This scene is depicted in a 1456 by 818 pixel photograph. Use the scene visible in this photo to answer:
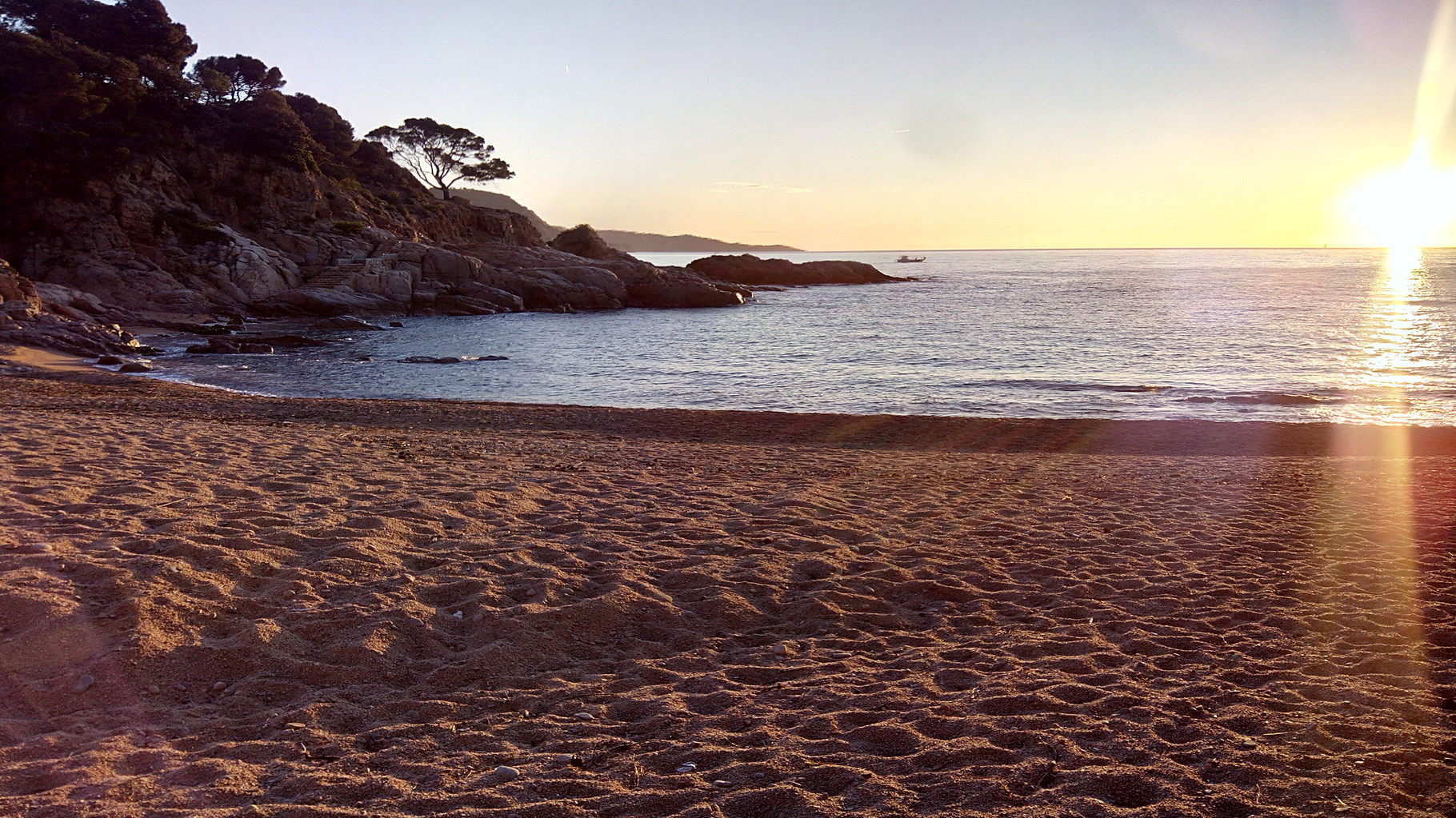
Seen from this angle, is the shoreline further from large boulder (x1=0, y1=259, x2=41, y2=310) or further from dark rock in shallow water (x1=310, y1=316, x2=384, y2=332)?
dark rock in shallow water (x1=310, y1=316, x2=384, y2=332)

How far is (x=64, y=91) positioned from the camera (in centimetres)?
3953

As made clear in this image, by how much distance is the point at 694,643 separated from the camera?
514cm

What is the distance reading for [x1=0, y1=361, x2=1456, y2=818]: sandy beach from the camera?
3.47 meters

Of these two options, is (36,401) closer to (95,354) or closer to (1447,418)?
(95,354)

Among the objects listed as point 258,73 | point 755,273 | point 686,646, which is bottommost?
point 686,646

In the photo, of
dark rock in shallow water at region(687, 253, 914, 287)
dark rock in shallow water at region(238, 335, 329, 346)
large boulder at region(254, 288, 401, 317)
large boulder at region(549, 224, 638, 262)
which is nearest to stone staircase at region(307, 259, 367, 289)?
large boulder at region(254, 288, 401, 317)

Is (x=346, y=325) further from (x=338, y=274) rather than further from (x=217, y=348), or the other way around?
(x=217, y=348)

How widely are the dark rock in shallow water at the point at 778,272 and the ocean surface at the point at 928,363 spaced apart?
3813 cm

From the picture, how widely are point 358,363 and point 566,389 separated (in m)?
Answer: 8.13

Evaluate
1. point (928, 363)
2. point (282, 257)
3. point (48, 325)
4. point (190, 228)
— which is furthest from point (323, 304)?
point (928, 363)

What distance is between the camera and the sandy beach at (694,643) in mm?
3469

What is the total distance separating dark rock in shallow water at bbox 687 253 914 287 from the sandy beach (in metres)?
78.6

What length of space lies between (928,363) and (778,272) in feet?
214

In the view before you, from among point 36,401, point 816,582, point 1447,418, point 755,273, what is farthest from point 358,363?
point 755,273
